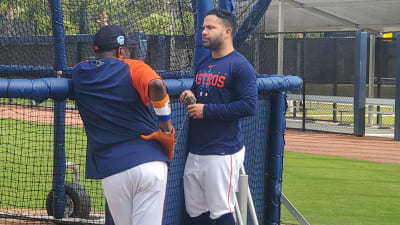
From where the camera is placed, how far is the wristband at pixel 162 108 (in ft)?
12.2

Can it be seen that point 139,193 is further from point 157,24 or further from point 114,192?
point 157,24

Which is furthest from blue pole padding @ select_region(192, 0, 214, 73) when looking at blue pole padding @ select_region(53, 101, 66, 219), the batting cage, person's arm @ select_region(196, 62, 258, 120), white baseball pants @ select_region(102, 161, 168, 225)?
blue pole padding @ select_region(53, 101, 66, 219)

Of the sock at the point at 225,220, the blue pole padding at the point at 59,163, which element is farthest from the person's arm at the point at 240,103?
the blue pole padding at the point at 59,163

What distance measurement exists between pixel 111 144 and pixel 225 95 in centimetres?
102

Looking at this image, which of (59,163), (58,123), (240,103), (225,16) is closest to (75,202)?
(59,163)

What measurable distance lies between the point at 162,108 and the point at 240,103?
80cm

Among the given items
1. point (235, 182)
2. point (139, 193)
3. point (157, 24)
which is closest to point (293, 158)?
point (157, 24)

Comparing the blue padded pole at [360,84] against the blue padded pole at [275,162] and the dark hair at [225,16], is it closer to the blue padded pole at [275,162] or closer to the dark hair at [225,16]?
the blue padded pole at [275,162]

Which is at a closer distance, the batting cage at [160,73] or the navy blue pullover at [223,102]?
the navy blue pullover at [223,102]

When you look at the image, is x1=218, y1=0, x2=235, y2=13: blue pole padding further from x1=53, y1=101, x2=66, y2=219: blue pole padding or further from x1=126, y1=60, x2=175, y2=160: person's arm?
x1=53, y1=101, x2=66, y2=219: blue pole padding

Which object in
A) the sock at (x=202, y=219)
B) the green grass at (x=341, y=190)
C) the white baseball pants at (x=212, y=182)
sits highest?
the white baseball pants at (x=212, y=182)

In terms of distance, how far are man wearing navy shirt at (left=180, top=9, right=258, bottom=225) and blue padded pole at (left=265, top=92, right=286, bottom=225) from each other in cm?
113

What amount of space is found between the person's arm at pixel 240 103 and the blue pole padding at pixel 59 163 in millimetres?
2287

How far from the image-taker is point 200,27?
4.96m
